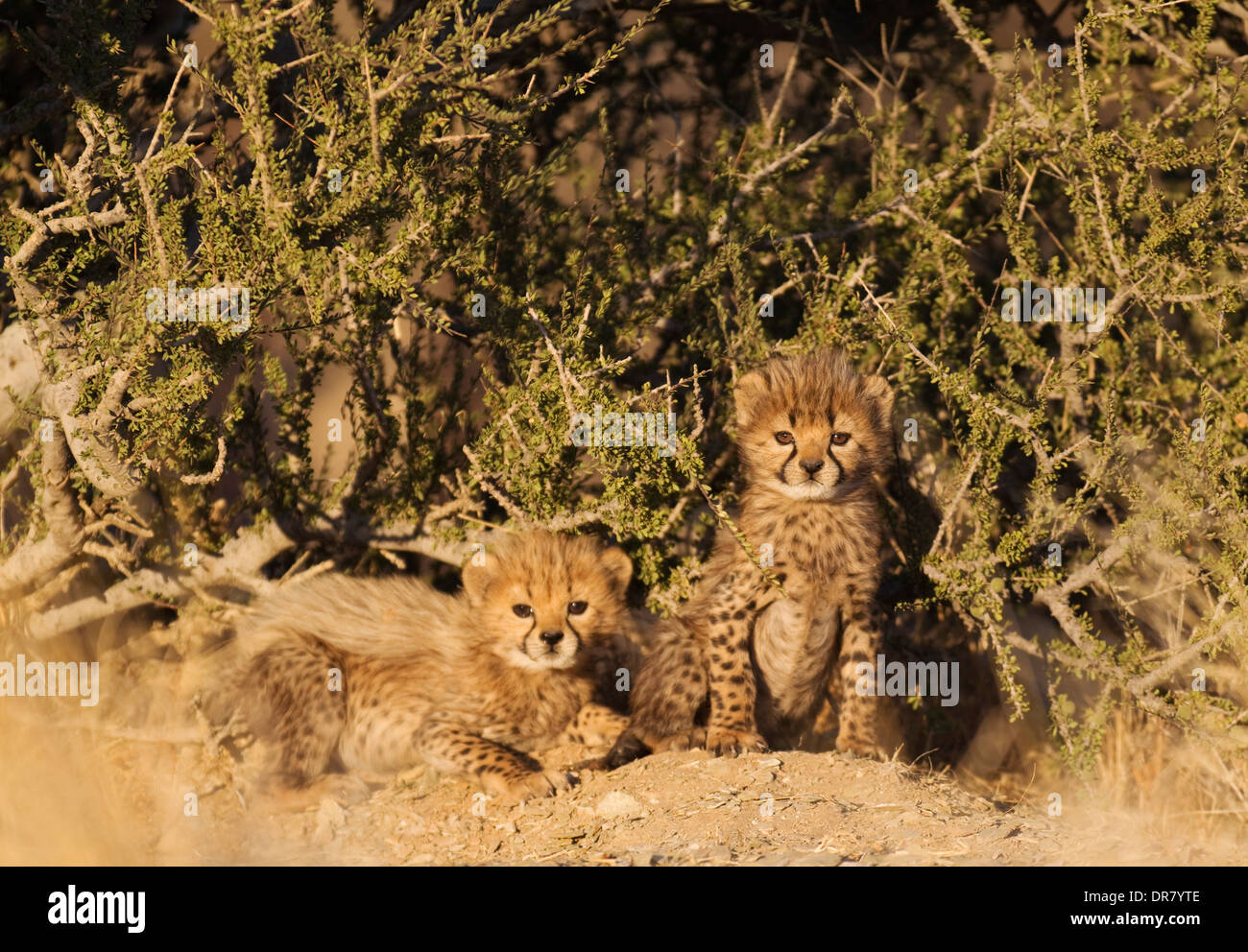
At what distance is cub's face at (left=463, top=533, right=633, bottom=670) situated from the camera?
166 inches

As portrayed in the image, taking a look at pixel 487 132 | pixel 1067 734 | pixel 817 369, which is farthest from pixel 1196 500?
pixel 487 132

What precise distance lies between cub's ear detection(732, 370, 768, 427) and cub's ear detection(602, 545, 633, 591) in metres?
0.66

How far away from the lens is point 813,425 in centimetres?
421

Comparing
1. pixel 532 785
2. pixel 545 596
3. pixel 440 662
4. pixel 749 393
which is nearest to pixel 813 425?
pixel 749 393

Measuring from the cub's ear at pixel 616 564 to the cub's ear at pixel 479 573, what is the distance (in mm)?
402

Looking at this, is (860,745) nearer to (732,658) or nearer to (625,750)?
(732,658)

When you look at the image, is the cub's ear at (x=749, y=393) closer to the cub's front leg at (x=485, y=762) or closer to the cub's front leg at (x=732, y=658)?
the cub's front leg at (x=732, y=658)

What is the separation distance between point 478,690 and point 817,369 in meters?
1.73

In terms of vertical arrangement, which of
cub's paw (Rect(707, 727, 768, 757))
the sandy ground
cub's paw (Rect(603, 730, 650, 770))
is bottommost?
the sandy ground

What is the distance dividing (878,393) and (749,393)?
464 mm

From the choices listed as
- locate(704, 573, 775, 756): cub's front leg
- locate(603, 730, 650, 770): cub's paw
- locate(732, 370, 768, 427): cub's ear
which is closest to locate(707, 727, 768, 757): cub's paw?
locate(704, 573, 775, 756): cub's front leg

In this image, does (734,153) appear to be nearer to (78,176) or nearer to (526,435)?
(526,435)

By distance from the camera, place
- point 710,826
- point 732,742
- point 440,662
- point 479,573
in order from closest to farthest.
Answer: point 710,826, point 732,742, point 479,573, point 440,662

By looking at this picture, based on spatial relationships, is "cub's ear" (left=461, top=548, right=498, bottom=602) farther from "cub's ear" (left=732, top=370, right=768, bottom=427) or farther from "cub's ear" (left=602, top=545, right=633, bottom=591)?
"cub's ear" (left=732, top=370, right=768, bottom=427)
